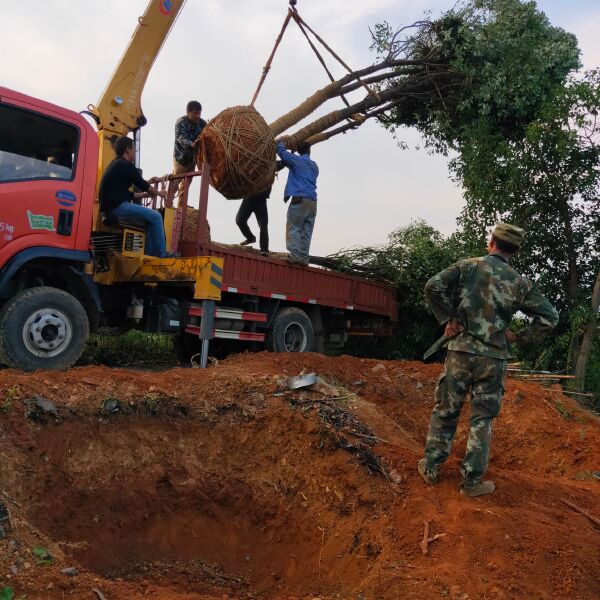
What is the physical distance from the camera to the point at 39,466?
4375 millimetres

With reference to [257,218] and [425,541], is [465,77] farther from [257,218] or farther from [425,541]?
[425,541]

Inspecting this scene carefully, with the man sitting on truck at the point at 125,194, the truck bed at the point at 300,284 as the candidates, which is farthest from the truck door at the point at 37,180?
the truck bed at the point at 300,284

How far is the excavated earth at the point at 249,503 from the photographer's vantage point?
12.5ft

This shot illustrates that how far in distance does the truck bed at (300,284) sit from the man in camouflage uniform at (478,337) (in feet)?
13.1

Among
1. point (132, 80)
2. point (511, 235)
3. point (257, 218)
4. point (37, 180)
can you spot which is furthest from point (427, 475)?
point (132, 80)

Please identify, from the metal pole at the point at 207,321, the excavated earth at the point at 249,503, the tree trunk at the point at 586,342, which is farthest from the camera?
the tree trunk at the point at 586,342

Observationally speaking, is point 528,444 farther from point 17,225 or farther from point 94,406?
point 17,225

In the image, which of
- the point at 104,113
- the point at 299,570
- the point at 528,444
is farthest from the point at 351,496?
the point at 104,113

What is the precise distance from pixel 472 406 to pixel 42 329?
14.4ft

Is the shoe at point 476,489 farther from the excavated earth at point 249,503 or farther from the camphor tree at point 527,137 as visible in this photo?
the camphor tree at point 527,137

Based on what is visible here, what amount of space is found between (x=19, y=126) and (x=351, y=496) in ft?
16.5

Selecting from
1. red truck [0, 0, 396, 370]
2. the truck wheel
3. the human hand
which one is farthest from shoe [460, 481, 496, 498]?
the truck wheel

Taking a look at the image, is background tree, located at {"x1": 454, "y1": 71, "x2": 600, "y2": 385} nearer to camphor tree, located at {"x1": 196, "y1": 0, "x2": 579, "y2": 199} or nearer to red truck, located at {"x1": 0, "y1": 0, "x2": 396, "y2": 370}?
camphor tree, located at {"x1": 196, "y1": 0, "x2": 579, "y2": 199}

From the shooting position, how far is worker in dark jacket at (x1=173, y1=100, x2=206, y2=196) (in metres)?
8.80
